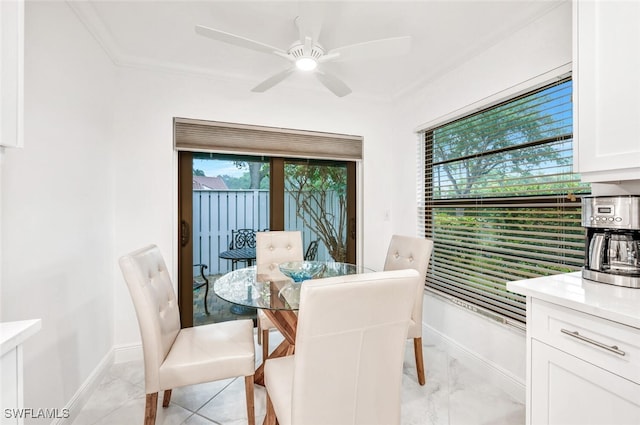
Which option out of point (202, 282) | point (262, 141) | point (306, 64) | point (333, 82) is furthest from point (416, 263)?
point (202, 282)

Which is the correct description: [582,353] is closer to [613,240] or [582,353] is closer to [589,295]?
[589,295]

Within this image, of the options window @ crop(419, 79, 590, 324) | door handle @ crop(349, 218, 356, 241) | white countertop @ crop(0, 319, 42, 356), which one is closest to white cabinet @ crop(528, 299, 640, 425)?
window @ crop(419, 79, 590, 324)

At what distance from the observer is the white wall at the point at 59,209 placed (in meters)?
1.35

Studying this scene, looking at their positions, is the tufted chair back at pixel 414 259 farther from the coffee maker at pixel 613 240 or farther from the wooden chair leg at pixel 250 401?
the wooden chair leg at pixel 250 401

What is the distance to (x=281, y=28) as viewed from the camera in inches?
79.9

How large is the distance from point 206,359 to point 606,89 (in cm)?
225

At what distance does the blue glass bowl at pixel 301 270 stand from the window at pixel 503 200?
1185 millimetres

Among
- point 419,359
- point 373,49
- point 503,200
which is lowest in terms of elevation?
point 419,359

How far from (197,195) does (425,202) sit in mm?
2218

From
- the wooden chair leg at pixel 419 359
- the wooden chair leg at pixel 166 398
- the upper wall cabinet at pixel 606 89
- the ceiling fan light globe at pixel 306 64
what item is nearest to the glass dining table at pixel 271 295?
the wooden chair leg at pixel 166 398

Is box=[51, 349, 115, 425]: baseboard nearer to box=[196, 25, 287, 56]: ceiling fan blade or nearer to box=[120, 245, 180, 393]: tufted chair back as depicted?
box=[120, 245, 180, 393]: tufted chair back

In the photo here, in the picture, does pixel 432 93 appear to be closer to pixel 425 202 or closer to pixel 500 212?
pixel 425 202

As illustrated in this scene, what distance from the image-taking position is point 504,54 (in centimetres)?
208

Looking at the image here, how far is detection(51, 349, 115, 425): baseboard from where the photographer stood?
168cm
